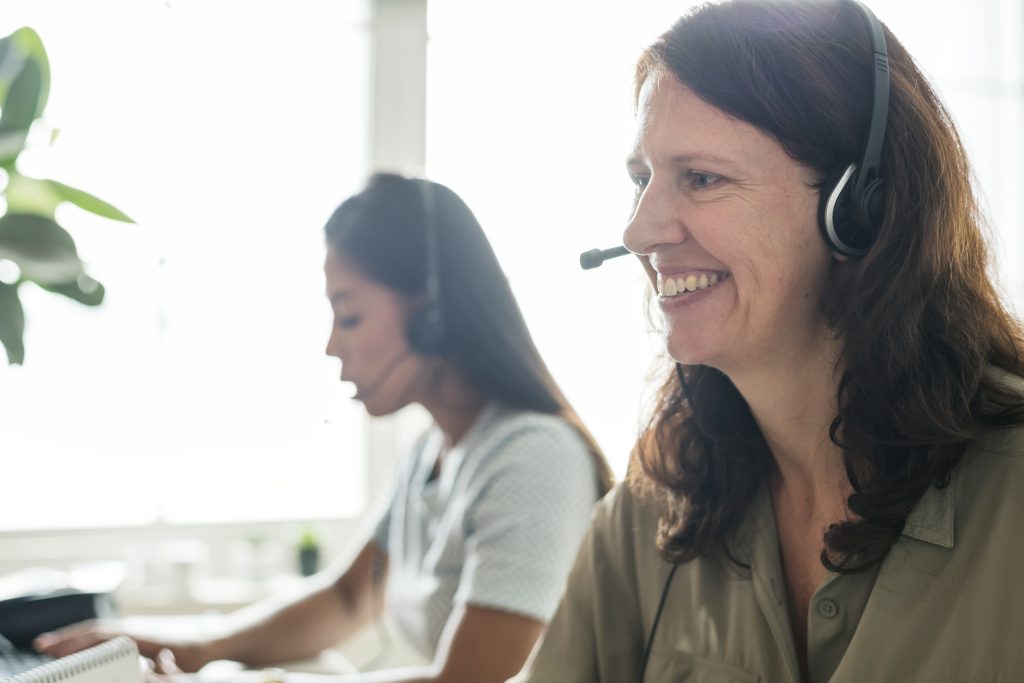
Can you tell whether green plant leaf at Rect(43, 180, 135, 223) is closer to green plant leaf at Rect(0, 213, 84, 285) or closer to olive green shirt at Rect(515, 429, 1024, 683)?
green plant leaf at Rect(0, 213, 84, 285)

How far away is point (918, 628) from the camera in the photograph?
795 millimetres

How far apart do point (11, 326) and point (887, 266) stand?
845 millimetres

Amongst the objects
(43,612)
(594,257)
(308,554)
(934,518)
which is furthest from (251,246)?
(934,518)

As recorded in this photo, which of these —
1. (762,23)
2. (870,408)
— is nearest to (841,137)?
(762,23)

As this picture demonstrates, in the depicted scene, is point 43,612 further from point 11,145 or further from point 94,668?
point 11,145

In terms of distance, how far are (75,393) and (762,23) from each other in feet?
6.12

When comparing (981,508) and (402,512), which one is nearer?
(981,508)

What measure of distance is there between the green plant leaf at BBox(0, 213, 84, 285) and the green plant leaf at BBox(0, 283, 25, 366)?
2cm

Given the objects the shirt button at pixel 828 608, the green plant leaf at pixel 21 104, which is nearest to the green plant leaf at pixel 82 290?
the green plant leaf at pixel 21 104

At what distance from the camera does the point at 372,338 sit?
5.21ft

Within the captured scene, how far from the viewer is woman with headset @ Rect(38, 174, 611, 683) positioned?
1299 mm

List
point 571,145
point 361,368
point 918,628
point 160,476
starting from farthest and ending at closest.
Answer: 1. point 160,476
2. point 571,145
3. point 361,368
4. point 918,628

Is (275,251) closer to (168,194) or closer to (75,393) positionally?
(168,194)

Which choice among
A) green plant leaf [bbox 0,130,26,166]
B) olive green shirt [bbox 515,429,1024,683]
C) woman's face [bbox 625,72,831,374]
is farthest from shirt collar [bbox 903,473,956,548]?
green plant leaf [bbox 0,130,26,166]
